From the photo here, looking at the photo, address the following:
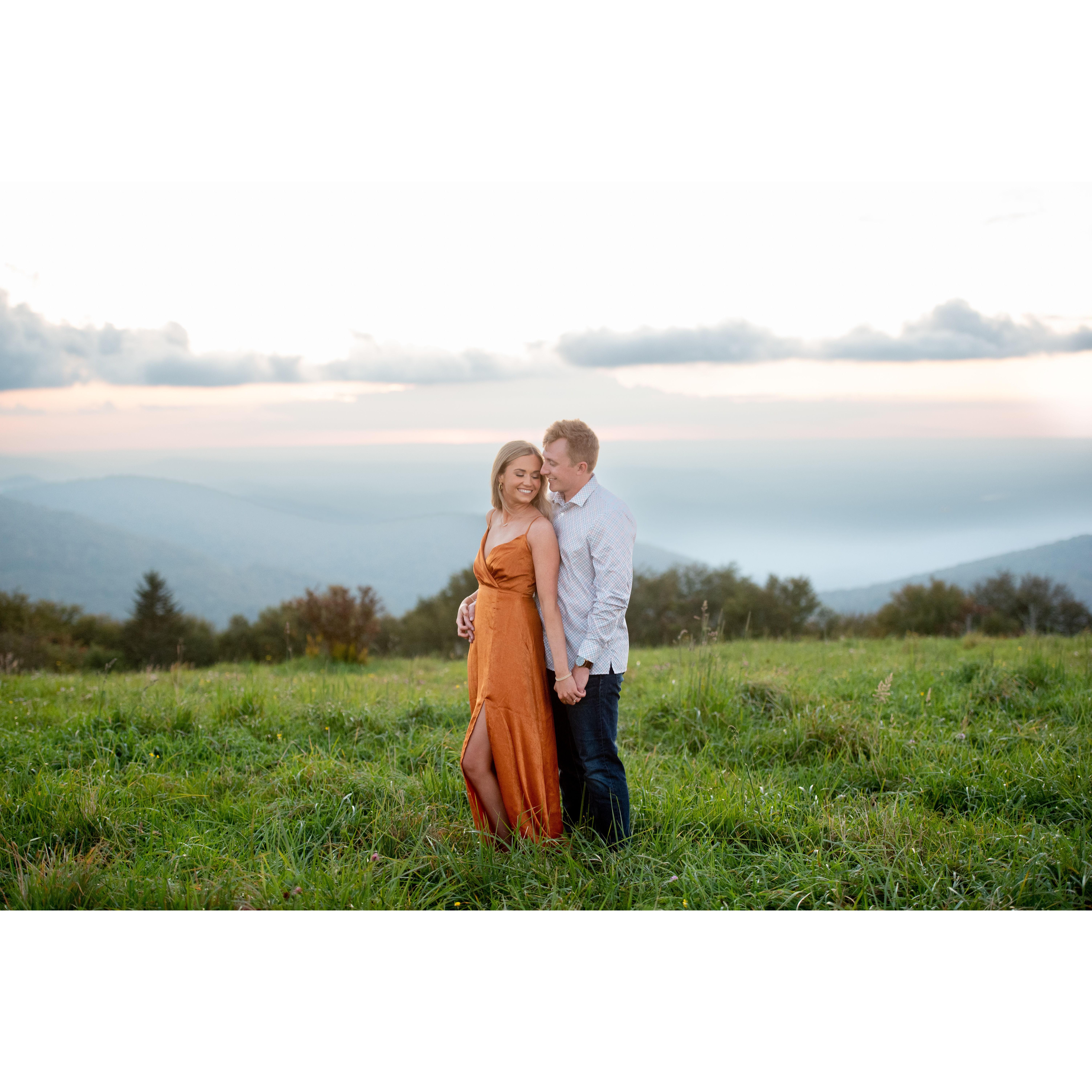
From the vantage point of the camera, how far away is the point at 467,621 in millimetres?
4172

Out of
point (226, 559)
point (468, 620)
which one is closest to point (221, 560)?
point (226, 559)

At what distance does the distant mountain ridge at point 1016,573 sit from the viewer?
3556cm

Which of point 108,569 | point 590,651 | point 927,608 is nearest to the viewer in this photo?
point 590,651

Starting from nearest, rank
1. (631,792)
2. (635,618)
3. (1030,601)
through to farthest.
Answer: (631,792) → (1030,601) → (635,618)

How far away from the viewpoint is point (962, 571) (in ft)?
126

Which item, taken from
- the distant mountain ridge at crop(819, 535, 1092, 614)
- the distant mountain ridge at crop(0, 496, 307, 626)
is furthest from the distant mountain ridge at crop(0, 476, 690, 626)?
the distant mountain ridge at crop(819, 535, 1092, 614)

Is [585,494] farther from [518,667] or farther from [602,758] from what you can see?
[602,758]

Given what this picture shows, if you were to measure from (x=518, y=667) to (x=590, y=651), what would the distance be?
394 mm

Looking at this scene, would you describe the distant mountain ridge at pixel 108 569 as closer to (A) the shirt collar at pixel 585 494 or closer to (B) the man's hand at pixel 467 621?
(B) the man's hand at pixel 467 621

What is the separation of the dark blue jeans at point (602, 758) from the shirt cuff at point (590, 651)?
120mm

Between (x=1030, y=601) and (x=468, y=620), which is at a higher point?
(x=468, y=620)

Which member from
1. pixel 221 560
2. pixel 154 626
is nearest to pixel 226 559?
pixel 221 560

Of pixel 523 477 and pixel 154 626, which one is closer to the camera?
pixel 523 477

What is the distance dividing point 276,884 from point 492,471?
2.11m
